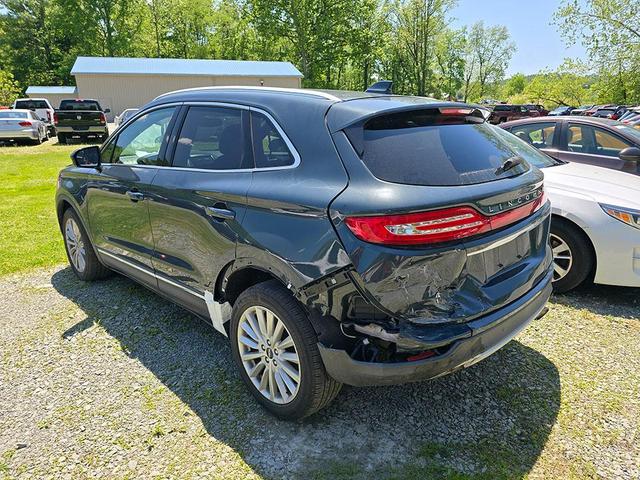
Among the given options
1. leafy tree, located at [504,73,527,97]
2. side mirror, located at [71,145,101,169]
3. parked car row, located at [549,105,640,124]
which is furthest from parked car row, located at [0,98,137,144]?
leafy tree, located at [504,73,527,97]

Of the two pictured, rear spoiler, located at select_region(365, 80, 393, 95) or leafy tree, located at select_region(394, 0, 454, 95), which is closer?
rear spoiler, located at select_region(365, 80, 393, 95)

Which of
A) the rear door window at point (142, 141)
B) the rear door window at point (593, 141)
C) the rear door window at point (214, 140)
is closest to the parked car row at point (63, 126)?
the rear door window at point (142, 141)

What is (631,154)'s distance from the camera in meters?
5.34

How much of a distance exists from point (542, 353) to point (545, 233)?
0.99 meters

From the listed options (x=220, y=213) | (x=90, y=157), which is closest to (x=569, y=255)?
(x=220, y=213)

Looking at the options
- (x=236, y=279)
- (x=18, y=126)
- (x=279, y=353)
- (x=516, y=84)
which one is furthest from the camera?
(x=516, y=84)

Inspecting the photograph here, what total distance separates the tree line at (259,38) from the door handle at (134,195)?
125 feet

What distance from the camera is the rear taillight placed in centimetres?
203

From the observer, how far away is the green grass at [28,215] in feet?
17.9

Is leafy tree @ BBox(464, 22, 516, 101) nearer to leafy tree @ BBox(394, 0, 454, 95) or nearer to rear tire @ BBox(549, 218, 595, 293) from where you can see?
leafy tree @ BBox(394, 0, 454, 95)

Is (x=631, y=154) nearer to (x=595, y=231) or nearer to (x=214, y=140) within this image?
(x=595, y=231)

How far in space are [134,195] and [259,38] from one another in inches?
1963

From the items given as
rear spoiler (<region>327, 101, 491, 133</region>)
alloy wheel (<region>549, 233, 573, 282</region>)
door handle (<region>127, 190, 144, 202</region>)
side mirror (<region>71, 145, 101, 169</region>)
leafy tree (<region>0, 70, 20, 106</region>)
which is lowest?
alloy wheel (<region>549, 233, 573, 282</region>)

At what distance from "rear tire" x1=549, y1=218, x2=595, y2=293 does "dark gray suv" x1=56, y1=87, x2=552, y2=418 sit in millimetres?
1386
